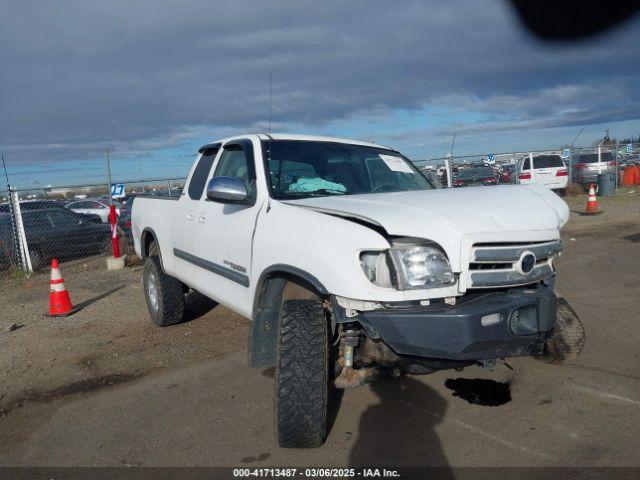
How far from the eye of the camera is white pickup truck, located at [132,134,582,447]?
309cm

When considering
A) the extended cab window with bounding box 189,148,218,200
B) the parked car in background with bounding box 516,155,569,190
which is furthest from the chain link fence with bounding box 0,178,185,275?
the parked car in background with bounding box 516,155,569,190

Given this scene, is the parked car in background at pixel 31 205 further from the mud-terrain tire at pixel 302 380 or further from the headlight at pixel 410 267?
the headlight at pixel 410 267

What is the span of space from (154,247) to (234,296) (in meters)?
2.48

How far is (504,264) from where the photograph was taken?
129 inches

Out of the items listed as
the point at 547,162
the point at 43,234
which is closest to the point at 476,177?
the point at 547,162

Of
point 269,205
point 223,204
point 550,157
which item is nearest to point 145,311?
point 223,204

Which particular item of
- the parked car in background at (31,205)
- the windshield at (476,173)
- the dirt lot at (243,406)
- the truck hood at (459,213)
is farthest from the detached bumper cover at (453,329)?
the windshield at (476,173)

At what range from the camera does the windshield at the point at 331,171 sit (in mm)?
4320

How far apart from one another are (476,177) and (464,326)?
16501 millimetres

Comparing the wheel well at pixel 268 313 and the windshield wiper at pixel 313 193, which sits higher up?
the windshield wiper at pixel 313 193

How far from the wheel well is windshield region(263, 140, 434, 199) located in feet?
2.12

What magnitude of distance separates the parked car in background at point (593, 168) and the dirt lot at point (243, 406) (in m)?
18.0

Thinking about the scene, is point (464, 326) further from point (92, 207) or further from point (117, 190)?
point (92, 207)

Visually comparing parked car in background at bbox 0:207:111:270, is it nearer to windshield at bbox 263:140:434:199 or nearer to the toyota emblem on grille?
windshield at bbox 263:140:434:199
